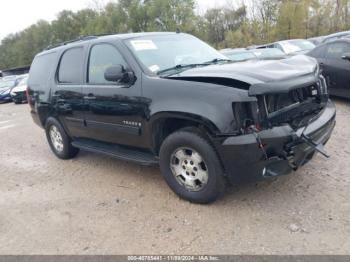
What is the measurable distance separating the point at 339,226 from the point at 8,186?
4501 millimetres

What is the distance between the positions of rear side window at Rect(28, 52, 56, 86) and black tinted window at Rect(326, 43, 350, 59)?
5.82 m

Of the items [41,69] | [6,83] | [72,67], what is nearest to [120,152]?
[72,67]

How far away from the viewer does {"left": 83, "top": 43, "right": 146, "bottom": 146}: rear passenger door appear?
4.11m

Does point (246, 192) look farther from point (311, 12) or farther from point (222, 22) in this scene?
point (222, 22)

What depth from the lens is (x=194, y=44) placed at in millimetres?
4926

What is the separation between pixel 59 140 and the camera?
6066mm

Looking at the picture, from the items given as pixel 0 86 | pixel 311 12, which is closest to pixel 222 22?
pixel 311 12

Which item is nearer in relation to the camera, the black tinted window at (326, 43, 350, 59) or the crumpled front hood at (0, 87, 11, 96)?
the black tinted window at (326, 43, 350, 59)

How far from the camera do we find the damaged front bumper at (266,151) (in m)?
3.18

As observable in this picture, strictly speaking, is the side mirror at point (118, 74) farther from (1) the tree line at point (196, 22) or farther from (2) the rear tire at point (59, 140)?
(1) the tree line at point (196, 22)

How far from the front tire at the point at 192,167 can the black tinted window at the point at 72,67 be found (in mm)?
2020

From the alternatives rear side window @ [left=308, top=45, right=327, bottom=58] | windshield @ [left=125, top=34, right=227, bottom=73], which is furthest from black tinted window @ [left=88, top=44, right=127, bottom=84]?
rear side window @ [left=308, top=45, right=327, bottom=58]

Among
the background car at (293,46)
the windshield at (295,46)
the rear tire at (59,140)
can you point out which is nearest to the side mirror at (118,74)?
the rear tire at (59,140)

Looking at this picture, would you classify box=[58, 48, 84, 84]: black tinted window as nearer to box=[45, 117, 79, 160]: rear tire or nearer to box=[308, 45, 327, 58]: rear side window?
box=[45, 117, 79, 160]: rear tire
